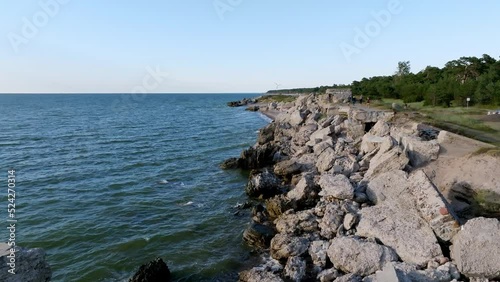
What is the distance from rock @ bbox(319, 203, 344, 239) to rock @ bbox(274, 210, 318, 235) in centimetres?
50

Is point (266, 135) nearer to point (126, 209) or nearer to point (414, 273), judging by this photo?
point (126, 209)

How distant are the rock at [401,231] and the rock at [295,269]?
3181 mm

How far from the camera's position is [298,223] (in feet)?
54.5

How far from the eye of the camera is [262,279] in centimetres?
1240

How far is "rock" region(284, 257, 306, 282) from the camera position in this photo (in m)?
12.8

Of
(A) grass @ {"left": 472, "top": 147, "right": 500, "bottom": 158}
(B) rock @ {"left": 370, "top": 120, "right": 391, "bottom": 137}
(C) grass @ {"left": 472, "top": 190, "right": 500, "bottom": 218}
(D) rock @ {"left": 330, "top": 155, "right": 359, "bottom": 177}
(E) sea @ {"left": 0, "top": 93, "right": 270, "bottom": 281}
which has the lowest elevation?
(E) sea @ {"left": 0, "top": 93, "right": 270, "bottom": 281}

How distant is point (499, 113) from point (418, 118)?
42.1 ft

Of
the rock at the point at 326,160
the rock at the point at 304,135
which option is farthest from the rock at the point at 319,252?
the rock at the point at 304,135

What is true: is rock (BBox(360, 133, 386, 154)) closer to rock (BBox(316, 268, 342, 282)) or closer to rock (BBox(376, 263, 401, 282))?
rock (BBox(316, 268, 342, 282))

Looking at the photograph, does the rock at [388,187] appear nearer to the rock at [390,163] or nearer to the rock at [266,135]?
the rock at [390,163]

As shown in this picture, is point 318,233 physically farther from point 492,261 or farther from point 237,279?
point 492,261

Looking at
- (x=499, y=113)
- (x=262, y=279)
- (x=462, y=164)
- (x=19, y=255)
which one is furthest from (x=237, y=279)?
(x=499, y=113)

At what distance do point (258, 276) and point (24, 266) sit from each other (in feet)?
25.4

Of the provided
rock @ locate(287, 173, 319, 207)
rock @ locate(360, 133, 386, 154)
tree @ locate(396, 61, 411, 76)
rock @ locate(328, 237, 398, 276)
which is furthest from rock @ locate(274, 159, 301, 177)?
tree @ locate(396, 61, 411, 76)
